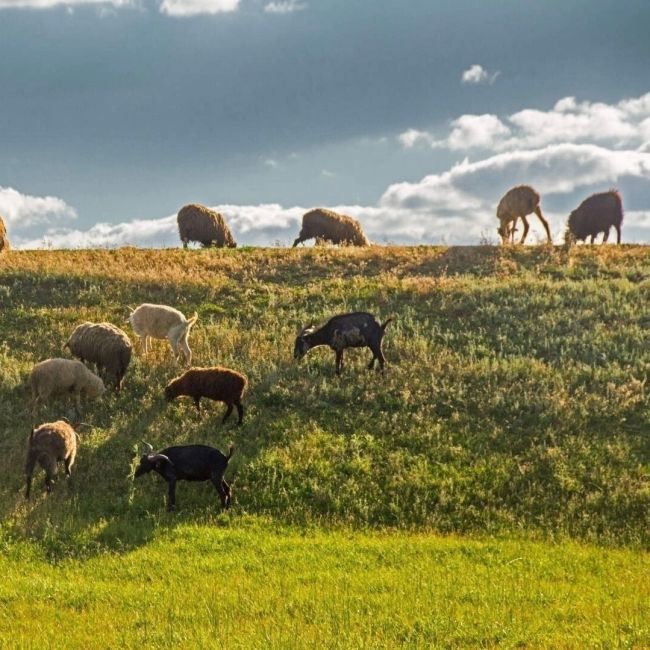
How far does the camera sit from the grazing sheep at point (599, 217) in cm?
3900

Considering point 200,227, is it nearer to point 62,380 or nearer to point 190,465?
point 62,380

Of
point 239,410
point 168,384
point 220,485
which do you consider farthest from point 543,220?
point 220,485

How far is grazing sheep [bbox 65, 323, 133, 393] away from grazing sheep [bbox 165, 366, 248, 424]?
2.43m

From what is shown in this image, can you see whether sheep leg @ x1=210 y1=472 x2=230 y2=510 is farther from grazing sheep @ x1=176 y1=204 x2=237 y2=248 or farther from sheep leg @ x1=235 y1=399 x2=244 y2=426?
grazing sheep @ x1=176 y1=204 x2=237 y2=248

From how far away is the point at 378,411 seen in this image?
16.1 meters

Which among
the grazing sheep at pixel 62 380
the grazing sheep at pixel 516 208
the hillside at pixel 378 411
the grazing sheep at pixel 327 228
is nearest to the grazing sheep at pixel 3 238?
the hillside at pixel 378 411

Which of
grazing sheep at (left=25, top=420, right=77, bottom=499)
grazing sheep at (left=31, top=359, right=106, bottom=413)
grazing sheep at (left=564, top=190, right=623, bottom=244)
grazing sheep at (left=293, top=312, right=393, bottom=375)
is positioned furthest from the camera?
grazing sheep at (left=564, top=190, right=623, bottom=244)

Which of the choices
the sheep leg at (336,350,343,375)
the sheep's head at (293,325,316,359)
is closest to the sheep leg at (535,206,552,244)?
the sheep leg at (336,350,343,375)

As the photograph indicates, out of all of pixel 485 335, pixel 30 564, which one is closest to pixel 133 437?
pixel 30 564

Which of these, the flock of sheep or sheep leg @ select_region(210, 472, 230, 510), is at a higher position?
the flock of sheep

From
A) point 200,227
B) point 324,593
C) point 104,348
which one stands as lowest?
point 324,593

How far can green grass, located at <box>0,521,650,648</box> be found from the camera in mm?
8336

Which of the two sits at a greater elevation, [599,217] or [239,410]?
[599,217]

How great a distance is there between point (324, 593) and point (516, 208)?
33.2m
